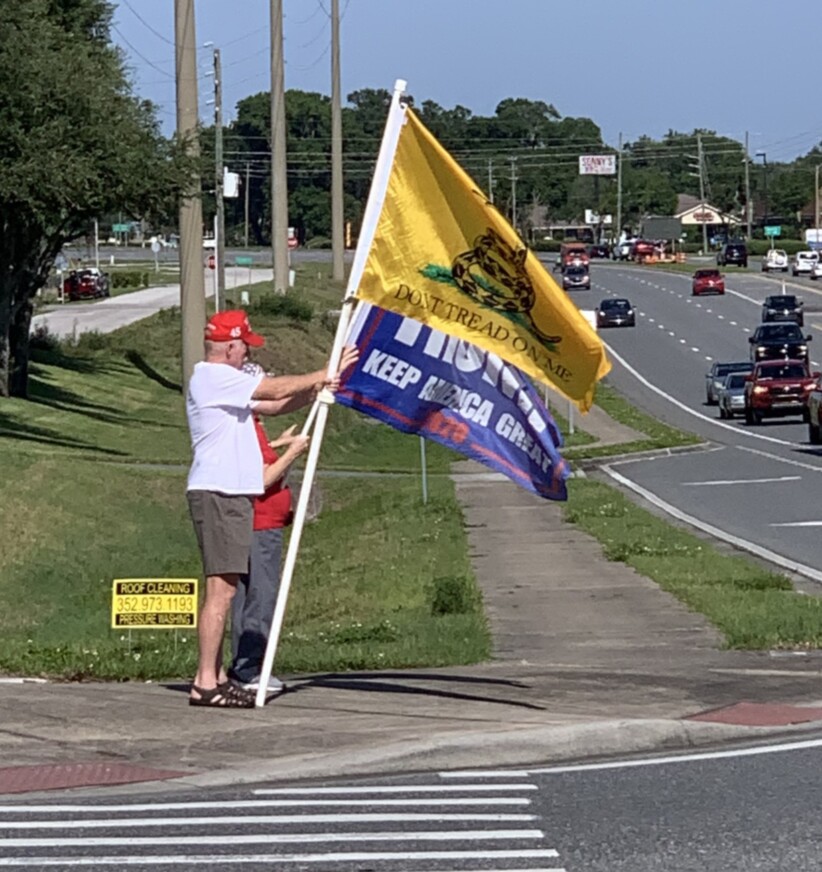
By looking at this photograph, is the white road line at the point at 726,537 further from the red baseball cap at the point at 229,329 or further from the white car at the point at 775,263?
the white car at the point at 775,263

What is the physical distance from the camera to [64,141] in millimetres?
34594

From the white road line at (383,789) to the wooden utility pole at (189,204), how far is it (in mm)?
29942

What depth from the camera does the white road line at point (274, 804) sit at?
7.88m

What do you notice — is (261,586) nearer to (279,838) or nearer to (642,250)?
(279,838)

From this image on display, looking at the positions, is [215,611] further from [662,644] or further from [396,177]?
[662,644]

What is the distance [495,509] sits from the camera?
30000 mm

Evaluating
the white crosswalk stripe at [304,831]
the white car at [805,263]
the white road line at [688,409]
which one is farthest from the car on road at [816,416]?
the white car at [805,263]

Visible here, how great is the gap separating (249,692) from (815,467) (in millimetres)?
28197

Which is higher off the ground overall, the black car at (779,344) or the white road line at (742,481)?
the black car at (779,344)

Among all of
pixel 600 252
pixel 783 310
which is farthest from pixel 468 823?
pixel 600 252

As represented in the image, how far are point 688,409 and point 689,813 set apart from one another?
5356 centimetres

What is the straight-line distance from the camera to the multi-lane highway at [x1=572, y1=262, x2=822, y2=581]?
27.0 meters

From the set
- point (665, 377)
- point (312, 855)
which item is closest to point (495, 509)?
point (312, 855)

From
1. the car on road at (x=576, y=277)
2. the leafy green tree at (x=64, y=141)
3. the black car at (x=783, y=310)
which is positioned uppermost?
the leafy green tree at (x=64, y=141)
